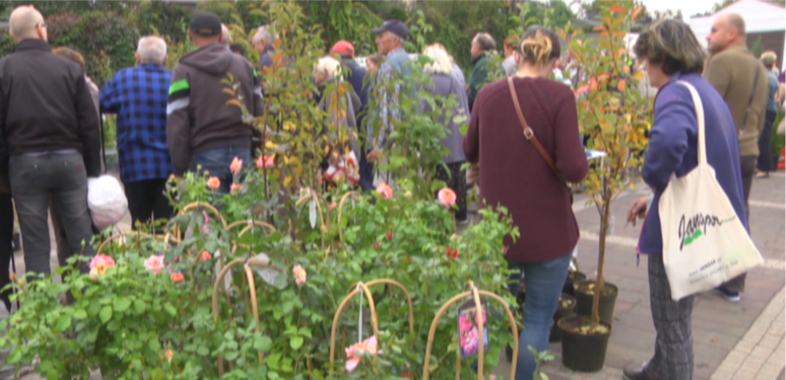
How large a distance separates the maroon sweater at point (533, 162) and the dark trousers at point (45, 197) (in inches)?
90.5

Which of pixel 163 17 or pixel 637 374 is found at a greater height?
pixel 163 17

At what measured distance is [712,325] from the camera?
412 cm

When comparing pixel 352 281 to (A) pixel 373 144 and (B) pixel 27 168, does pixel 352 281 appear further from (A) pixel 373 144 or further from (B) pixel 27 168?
(B) pixel 27 168

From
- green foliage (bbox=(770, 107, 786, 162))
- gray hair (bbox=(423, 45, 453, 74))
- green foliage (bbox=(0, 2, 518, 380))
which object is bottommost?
green foliage (bbox=(770, 107, 786, 162))

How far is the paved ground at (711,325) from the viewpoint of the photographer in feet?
11.5

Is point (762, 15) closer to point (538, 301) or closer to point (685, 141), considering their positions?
point (685, 141)

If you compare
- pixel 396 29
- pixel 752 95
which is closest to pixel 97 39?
pixel 396 29

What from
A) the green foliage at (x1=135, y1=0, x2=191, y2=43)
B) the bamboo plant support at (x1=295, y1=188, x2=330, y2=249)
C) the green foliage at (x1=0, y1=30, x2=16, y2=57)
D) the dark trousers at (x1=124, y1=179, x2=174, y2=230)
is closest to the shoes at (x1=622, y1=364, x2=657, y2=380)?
the bamboo plant support at (x1=295, y1=188, x2=330, y2=249)

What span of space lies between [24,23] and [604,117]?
2.99 meters

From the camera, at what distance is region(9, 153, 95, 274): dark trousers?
3.62m

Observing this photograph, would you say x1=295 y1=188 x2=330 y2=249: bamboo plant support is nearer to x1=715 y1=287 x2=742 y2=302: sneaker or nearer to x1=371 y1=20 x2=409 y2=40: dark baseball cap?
x1=371 y1=20 x2=409 y2=40: dark baseball cap

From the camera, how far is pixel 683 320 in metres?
2.94

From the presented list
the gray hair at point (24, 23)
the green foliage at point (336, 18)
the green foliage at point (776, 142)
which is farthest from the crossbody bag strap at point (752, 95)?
the green foliage at point (336, 18)

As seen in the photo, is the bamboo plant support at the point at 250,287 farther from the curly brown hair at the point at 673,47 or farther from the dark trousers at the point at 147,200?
the dark trousers at the point at 147,200
